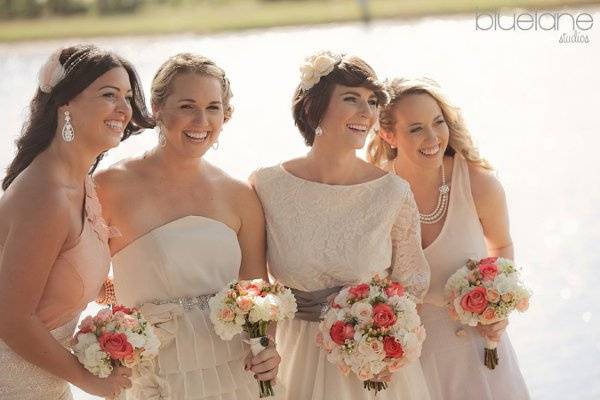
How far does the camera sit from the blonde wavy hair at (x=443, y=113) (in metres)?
5.08

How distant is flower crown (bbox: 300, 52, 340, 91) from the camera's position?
187 inches

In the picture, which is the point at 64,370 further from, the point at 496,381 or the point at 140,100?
the point at 496,381

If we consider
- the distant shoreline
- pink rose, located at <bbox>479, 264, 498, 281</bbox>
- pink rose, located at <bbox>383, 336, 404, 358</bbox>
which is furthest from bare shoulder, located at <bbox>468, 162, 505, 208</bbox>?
the distant shoreline

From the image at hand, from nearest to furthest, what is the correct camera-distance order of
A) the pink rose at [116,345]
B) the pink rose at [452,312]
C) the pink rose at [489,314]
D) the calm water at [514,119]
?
1. the pink rose at [116,345]
2. the pink rose at [489,314]
3. the pink rose at [452,312]
4. the calm water at [514,119]

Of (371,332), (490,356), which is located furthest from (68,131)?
(490,356)

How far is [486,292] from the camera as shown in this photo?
476 cm

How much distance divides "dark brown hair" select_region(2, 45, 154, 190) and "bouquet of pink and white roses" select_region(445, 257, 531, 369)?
75.9 inches

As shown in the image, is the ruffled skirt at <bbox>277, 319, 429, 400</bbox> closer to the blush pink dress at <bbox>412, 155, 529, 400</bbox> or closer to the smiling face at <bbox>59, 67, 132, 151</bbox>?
the blush pink dress at <bbox>412, 155, 529, 400</bbox>

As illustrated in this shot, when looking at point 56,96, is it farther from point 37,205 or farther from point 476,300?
point 476,300

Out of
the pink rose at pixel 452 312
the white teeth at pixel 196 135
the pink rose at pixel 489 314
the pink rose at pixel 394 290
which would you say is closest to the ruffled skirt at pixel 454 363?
the pink rose at pixel 452 312

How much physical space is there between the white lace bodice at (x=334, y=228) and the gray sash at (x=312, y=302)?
0.11ft

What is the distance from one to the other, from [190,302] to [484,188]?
1646 millimetres

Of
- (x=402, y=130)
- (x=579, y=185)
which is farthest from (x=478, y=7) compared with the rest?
(x=402, y=130)

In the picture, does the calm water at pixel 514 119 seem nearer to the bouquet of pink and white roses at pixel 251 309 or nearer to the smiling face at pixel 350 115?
the smiling face at pixel 350 115
